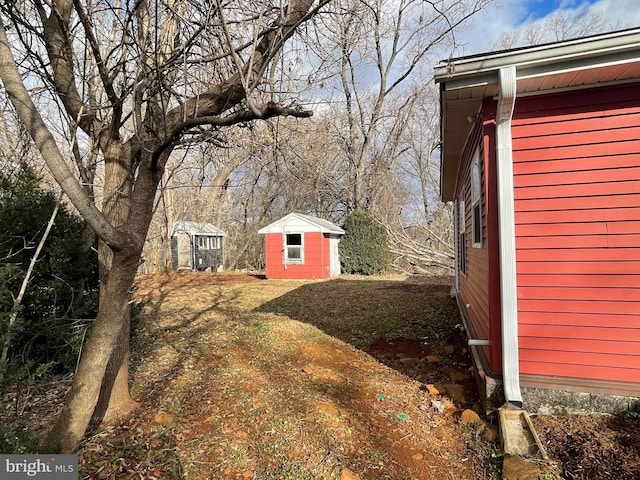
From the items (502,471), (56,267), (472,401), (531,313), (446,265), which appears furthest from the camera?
(446,265)

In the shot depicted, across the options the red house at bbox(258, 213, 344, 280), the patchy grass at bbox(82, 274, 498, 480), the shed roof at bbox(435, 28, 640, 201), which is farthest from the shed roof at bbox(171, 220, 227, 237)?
the shed roof at bbox(435, 28, 640, 201)

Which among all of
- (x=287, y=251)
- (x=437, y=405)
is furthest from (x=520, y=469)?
(x=287, y=251)

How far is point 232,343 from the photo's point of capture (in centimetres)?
539

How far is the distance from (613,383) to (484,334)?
107 centimetres

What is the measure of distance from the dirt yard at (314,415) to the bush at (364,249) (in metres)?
10.4

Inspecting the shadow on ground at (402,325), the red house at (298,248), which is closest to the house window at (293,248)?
the red house at (298,248)

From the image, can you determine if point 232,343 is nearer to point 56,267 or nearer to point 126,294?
point 56,267

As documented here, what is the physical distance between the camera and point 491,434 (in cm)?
291

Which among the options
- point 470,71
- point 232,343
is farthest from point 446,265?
point 470,71

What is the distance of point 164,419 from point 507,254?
10.8ft

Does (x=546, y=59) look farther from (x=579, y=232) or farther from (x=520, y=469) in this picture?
(x=520, y=469)

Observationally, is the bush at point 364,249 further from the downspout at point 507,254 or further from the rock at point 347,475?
the rock at point 347,475

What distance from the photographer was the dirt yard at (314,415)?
8.37 ft

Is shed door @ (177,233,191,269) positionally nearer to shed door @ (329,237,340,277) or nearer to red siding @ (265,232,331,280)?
red siding @ (265,232,331,280)
